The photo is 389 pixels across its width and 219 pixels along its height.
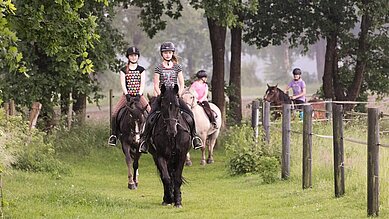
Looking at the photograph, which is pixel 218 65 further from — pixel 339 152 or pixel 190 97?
pixel 339 152

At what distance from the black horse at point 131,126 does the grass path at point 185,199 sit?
659 millimetres

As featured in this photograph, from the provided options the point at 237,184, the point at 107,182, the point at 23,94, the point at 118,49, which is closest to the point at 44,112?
the point at 23,94

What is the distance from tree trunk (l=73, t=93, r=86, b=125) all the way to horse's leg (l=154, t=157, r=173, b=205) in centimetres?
1508

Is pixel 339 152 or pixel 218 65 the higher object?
pixel 218 65

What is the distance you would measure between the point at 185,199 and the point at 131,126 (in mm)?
3079

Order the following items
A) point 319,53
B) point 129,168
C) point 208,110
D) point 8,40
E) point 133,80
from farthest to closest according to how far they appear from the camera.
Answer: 1. point 319,53
2. point 208,110
3. point 129,168
4. point 133,80
5. point 8,40

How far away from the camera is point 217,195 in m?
17.5

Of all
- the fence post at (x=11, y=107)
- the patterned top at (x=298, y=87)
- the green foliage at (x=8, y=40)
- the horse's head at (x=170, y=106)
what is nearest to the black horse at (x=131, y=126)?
the horse's head at (x=170, y=106)

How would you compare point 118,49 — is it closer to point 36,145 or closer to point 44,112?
point 44,112

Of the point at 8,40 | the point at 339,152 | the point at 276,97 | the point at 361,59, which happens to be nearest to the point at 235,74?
the point at 361,59

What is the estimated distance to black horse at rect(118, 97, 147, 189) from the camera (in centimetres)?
1902

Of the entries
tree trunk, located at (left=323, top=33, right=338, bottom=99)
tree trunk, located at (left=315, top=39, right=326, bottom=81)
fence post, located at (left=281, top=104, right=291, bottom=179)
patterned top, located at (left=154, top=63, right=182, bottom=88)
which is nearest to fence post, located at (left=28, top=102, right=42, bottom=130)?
fence post, located at (left=281, top=104, right=291, bottom=179)

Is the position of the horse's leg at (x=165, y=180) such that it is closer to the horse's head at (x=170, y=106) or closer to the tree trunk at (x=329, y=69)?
the horse's head at (x=170, y=106)

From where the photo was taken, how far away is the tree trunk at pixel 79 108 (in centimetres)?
3086
